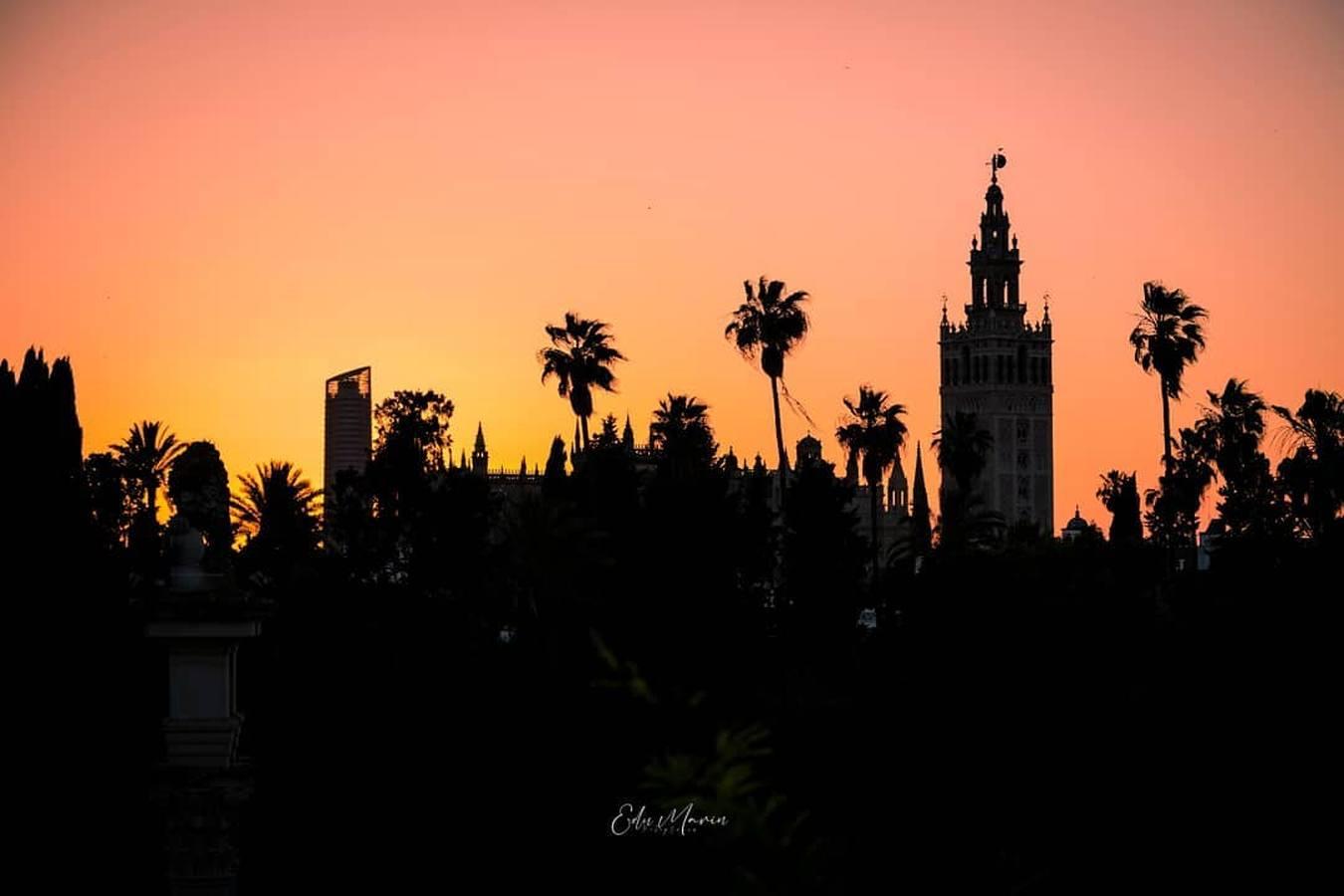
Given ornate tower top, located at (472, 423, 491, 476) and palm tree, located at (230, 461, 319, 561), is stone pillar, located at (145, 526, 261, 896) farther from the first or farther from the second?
ornate tower top, located at (472, 423, 491, 476)

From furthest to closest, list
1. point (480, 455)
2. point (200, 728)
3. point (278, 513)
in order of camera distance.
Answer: point (480, 455) < point (278, 513) < point (200, 728)

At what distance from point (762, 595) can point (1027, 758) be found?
3799cm

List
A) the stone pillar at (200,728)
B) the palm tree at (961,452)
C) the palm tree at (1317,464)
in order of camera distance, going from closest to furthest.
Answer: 1. the stone pillar at (200,728)
2. the palm tree at (1317,464)
3. the palm tree at (961,452)

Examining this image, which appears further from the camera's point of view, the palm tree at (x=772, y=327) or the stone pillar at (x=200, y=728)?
the palm tree at (x=772, y=327)

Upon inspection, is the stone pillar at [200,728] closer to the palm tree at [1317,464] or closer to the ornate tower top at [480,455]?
the palm tree at [1317,464]

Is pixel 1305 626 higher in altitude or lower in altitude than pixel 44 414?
lower

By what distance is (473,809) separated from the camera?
47.4 m

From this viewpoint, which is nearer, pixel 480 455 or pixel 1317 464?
pixel 1317 464

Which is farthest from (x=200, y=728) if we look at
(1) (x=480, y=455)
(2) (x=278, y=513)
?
(1) (x=480, y=455)

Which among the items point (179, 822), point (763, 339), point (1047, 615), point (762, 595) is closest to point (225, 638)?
point (179, 822)

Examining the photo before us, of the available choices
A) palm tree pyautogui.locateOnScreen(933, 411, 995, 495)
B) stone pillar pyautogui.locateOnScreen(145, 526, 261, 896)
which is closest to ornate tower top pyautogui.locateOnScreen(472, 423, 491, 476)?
palm tree pyautogui.locateOnScreen(933, 411, 995, 495)

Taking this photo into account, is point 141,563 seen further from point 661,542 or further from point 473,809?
point 473,809

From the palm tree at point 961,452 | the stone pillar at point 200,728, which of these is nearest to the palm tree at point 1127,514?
the palm tree at point 961,452

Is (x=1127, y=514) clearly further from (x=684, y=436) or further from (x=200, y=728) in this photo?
(x=200, y=728)
